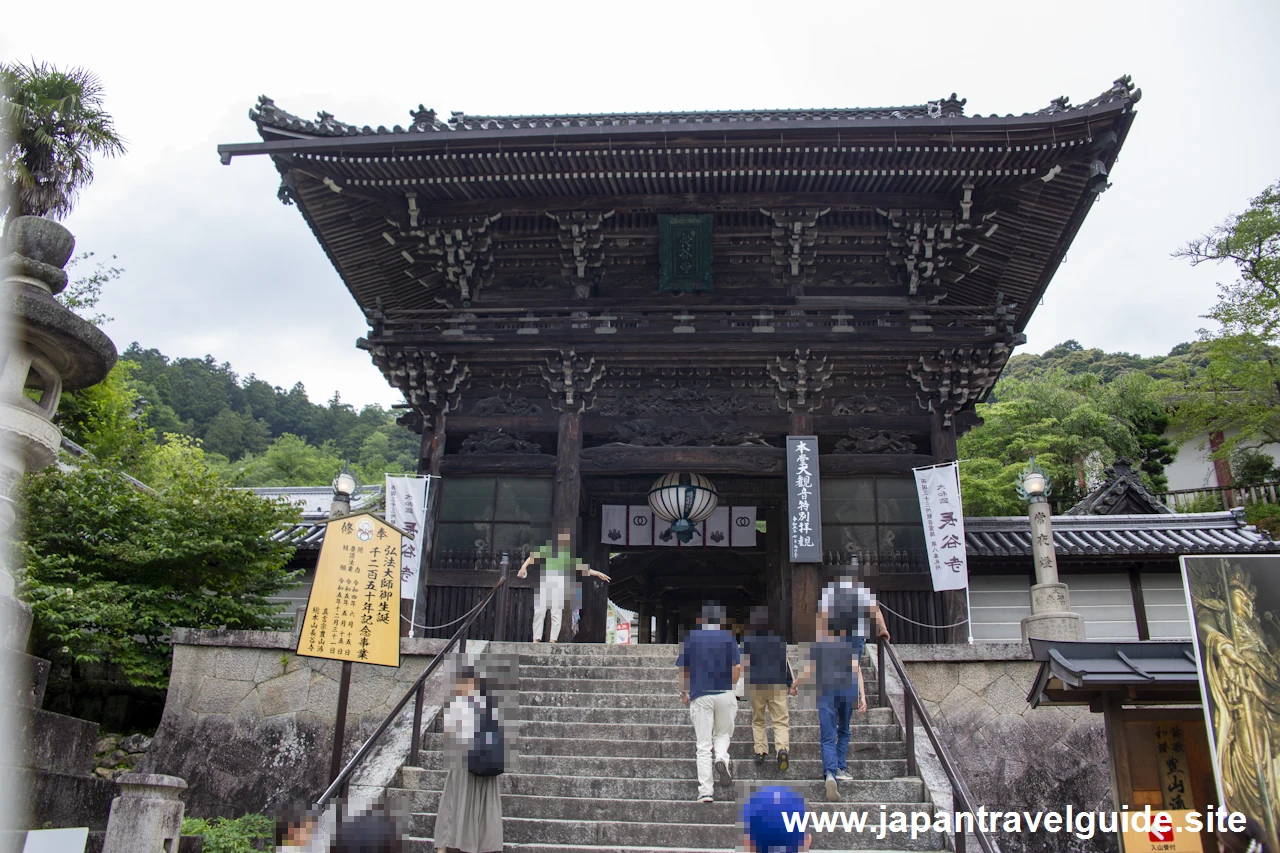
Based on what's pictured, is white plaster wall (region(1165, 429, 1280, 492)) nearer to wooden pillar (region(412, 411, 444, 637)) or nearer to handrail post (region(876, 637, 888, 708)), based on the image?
handrail post (region(876, 637, 888, 708))

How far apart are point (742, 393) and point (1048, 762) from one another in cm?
656

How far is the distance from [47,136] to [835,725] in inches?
904

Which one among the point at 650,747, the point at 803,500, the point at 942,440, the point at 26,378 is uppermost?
the point at 942,440

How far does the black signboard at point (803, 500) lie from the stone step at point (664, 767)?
4.50 metres

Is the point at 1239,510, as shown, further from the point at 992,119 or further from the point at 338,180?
the point at 338,180

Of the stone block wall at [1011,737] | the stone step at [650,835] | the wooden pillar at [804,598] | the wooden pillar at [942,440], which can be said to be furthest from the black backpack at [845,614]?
the wooden pillar at [942,440]

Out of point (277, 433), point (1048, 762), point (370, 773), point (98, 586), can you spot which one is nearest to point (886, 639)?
point (1048, 762)

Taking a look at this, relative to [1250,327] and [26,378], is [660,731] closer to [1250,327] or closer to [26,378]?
[26,378]

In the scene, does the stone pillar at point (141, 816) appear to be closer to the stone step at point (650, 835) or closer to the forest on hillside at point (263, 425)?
the stone step at point (650, 835)

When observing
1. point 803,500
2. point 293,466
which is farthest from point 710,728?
point 293,466

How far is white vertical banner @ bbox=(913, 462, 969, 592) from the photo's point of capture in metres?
11.8

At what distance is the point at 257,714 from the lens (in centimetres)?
943

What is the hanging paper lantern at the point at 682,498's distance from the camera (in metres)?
13.2

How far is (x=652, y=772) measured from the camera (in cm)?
746
